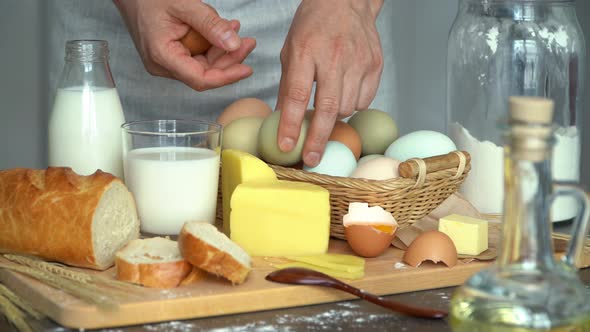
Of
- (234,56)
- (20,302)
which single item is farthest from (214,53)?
(20,302)

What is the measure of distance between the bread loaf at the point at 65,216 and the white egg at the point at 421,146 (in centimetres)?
49

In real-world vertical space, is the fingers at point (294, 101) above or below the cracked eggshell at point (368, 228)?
above

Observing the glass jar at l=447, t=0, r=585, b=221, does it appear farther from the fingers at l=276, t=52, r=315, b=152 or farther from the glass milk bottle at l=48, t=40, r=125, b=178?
the glass milk bottle at l=48, t=40, r=125, b=178

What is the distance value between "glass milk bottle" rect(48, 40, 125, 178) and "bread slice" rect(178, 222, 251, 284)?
1.13 feet

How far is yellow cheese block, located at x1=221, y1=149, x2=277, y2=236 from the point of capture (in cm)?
144

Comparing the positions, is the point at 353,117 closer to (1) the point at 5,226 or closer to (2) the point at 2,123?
(1) the point at 5,226

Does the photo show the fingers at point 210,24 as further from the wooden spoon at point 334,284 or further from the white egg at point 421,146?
the wooden spoon at point 334,284

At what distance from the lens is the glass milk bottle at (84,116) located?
1.54 metres

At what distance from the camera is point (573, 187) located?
2.97 ft

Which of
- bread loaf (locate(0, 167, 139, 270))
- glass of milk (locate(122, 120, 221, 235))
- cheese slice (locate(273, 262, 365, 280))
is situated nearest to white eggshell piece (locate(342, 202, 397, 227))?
cheese slice (locate(273, 262, 365, 280))

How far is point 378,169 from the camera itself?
1.49 m

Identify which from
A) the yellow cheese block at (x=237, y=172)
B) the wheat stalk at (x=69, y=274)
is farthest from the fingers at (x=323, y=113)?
the wheat stalk at (x=69, y=274)

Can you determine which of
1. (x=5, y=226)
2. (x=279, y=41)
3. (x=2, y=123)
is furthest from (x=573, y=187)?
(x=2, y=123)

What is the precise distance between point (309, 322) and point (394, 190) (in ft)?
1.08
